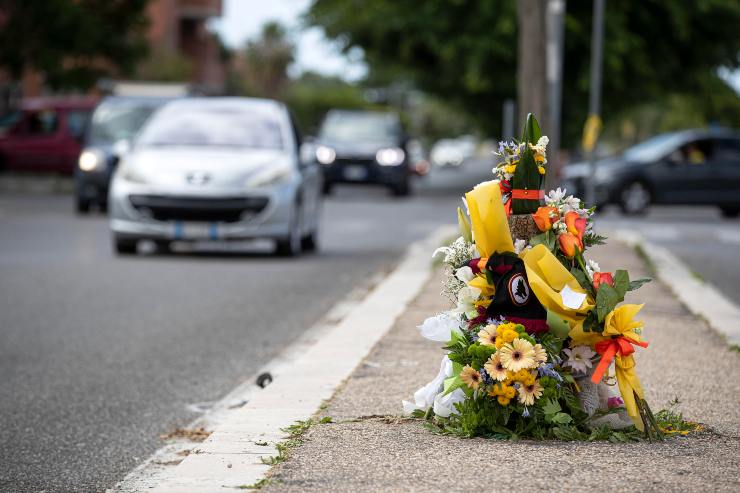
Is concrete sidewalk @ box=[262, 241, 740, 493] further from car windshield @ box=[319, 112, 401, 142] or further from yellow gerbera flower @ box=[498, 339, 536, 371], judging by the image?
car windshield @ box=[319, 112, 401, 142]

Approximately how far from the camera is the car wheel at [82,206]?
24.4m

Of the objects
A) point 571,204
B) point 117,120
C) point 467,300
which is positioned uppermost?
point 117,120

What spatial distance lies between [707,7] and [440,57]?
663 centimetres

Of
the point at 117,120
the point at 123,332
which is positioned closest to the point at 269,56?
the point at 117,120

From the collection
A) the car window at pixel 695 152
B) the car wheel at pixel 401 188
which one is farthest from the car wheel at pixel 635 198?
the car wheel at pixel 401 188

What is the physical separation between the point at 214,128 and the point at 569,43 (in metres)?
20.1

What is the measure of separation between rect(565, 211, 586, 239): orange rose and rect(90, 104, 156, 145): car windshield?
2036cm

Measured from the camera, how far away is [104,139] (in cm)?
2523

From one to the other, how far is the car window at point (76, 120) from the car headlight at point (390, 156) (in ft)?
20.1

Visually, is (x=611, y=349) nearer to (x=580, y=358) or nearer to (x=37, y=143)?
(x=580, y=358)

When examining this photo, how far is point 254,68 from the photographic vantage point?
9225 cm

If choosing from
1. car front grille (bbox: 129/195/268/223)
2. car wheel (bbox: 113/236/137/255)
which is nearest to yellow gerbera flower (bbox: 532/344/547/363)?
car front grille (bbox: 129/195/268/223)

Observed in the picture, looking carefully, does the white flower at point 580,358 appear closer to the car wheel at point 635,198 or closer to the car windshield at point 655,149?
the car wheel at point 635,198

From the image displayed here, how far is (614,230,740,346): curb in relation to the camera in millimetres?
9316
